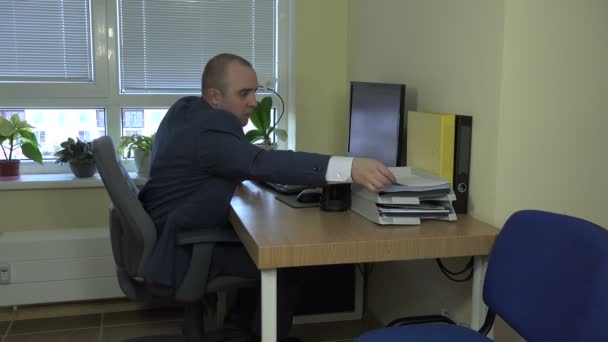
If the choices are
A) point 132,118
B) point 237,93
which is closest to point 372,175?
point 237,93

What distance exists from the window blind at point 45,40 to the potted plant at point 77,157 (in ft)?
1.19

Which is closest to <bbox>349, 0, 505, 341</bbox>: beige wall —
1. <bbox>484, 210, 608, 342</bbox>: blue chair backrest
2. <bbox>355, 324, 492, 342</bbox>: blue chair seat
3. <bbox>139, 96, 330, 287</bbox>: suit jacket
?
<bbox>484, 210, 608, 342</bbox>: blue chair backrest

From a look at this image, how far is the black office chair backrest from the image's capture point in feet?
7.16

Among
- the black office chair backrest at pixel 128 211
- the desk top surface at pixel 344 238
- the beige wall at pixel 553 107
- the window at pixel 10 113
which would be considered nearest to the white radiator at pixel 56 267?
the window at pixel 10 113

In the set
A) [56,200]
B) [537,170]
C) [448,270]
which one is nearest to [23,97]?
[56,200]

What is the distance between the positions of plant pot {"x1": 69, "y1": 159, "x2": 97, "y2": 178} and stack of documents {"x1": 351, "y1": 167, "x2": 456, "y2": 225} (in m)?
1.85

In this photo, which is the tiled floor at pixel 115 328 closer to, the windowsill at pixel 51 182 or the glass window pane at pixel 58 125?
the windowsill at pixel 51 182

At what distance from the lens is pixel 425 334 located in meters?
1.78

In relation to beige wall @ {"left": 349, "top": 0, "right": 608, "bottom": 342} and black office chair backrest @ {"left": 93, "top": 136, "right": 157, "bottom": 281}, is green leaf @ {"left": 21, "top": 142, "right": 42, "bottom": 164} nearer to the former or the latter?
black office chair backrest @ {"left": 93, "top": 136, "right": 157, "bottom": 281}

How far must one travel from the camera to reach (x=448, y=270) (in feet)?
7.78

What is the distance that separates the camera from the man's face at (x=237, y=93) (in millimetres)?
2445

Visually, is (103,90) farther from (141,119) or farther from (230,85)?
(230,85)

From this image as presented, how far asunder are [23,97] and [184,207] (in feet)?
5.35

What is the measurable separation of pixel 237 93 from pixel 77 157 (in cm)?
131
